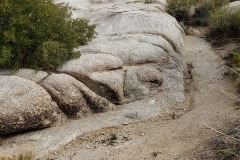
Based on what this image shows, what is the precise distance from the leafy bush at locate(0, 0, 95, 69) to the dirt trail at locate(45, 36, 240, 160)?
2.35 meters

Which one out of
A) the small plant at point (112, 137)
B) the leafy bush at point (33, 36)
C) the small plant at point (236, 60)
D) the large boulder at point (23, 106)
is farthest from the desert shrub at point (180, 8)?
the small plant at point (112, 137)

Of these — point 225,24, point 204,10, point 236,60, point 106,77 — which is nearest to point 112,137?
point 106,77

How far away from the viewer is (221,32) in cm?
1617

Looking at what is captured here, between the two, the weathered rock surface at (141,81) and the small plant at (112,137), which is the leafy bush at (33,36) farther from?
the small plant at (112,137)

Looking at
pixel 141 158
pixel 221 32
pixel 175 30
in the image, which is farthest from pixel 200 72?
pixel 141 158

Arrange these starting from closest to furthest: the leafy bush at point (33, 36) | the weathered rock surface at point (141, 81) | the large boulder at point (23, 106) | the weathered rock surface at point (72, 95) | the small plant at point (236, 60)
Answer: the large boulder at point (23, 106) → the weathered rock surface at point (72, 95) → the leafy bush at point (33, 36) → the weathered rock surface at point (141, 81) → the small plant at point (236, 60)

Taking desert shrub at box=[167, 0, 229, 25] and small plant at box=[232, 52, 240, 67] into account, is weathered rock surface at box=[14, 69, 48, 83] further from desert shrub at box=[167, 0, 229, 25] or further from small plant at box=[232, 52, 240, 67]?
desert shrub at box=[167, 0, 229, 25]

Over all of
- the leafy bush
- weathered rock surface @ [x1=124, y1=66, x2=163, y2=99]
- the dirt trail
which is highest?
the leafy bush

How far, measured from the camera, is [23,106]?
923 centimetres

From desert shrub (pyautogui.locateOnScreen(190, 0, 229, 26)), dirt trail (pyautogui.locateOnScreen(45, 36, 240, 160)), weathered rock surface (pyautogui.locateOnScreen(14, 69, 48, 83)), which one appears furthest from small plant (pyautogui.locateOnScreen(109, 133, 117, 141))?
desert shrub (pyautogui.locateOnScreen(190, 0, 229, 26))

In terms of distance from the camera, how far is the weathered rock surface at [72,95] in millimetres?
9898

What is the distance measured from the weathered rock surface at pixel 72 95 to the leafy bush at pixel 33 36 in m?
0.62

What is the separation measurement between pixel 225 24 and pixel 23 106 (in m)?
9.13

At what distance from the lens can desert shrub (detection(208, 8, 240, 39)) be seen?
1531cm
